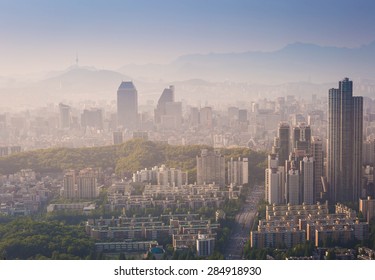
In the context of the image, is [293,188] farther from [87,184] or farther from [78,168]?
[78,168]

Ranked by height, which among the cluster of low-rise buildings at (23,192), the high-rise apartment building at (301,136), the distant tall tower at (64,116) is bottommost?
the cluster of low-rise buildings at (23,192)

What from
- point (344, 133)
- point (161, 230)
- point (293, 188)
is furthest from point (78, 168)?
point (344, 133)

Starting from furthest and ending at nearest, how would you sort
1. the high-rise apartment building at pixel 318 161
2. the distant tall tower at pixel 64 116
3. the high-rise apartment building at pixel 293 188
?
the distant tall tower at pixel 64 116 < the high-rise apartment building at pixel 318 161 < the high-rise apartment building at pixel 293 188

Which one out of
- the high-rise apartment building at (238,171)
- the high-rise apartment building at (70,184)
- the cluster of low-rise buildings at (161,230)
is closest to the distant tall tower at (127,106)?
the high-rise apartment building at (70,184)

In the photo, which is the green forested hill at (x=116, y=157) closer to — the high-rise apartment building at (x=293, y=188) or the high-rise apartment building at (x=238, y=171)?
the high-rise apartment building at (x=238, y=171)
